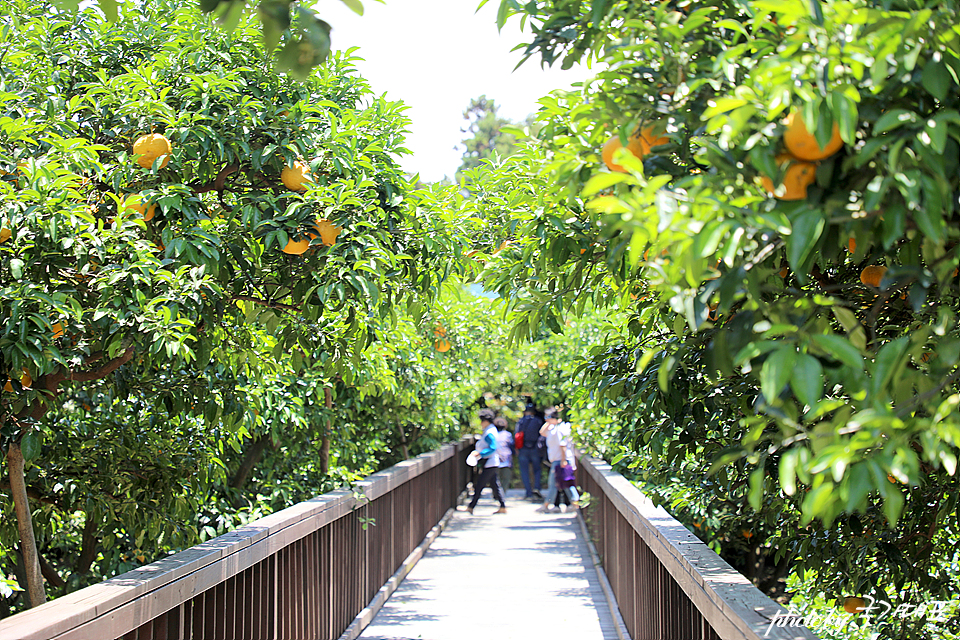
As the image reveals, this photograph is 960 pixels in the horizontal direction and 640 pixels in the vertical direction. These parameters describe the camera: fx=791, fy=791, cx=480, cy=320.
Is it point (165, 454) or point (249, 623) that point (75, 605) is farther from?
point (165, 454)

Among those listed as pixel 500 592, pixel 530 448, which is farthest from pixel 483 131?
pixel 500 592

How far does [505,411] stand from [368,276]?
49.8 ft

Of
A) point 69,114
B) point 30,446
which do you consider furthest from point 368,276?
point 30,446

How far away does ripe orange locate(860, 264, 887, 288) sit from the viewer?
2.02 meters

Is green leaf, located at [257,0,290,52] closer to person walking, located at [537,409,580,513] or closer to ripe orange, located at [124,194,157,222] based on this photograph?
ripe orange, located at [124,194,157,222]

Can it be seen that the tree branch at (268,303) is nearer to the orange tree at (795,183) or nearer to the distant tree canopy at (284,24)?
the distant tree canopy at (284,24)

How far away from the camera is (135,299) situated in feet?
8.59

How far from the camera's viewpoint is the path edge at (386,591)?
5523 mm

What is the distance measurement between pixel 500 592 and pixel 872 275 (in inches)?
230

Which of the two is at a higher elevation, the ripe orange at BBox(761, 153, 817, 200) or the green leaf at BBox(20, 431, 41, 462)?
the ripe orange at BBox(761, 153, 817, 200)

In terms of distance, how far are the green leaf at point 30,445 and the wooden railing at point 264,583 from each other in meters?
0.72

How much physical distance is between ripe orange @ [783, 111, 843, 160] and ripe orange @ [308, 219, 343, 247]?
186 cm

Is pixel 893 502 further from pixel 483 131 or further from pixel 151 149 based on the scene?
pixel 483 131

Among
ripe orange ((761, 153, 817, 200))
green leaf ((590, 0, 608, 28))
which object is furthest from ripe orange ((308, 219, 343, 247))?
ripe orange ((761, 153, 817, 200))
